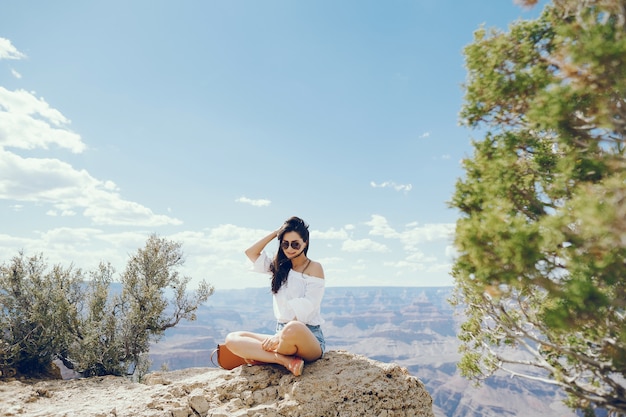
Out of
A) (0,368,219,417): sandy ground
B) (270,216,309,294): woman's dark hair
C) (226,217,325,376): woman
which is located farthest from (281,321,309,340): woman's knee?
(0,368,219,417): sandy ground

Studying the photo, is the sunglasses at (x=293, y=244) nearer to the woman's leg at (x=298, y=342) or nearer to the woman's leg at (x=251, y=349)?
the woman's leg at (x=298, y=342)

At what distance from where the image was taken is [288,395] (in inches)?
205

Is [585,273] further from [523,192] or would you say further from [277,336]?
[277,336]

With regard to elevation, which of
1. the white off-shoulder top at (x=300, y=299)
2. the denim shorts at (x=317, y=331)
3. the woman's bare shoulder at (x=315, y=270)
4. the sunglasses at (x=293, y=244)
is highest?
the sunglasses at (x=293, y=244)

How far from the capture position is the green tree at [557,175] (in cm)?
349

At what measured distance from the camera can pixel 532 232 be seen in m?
3.55

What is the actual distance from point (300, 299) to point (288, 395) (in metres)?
1.32

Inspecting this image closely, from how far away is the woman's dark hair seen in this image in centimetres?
595

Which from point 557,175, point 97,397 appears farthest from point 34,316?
point 557,175

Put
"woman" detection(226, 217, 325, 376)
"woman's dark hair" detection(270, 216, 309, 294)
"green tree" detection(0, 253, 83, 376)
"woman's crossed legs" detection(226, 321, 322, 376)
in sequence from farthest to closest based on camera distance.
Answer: "green tree" detection(0, 253, 83, 376)
"woman's dark hair" detection(270, 216, 309, 294)
"woman" detection(226, 217, 325, 376)
"woman's crossed legs" detection(226, 321, 322, 376)

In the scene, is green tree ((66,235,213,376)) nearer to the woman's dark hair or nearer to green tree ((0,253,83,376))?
green tree ((0,253,83,376))

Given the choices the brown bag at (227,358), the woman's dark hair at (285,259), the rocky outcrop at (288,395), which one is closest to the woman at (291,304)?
the woman's dark hair at (285,259)

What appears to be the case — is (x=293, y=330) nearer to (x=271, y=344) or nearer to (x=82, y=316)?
(x=271, y=344)

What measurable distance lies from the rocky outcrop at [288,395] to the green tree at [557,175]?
88.1 inches
